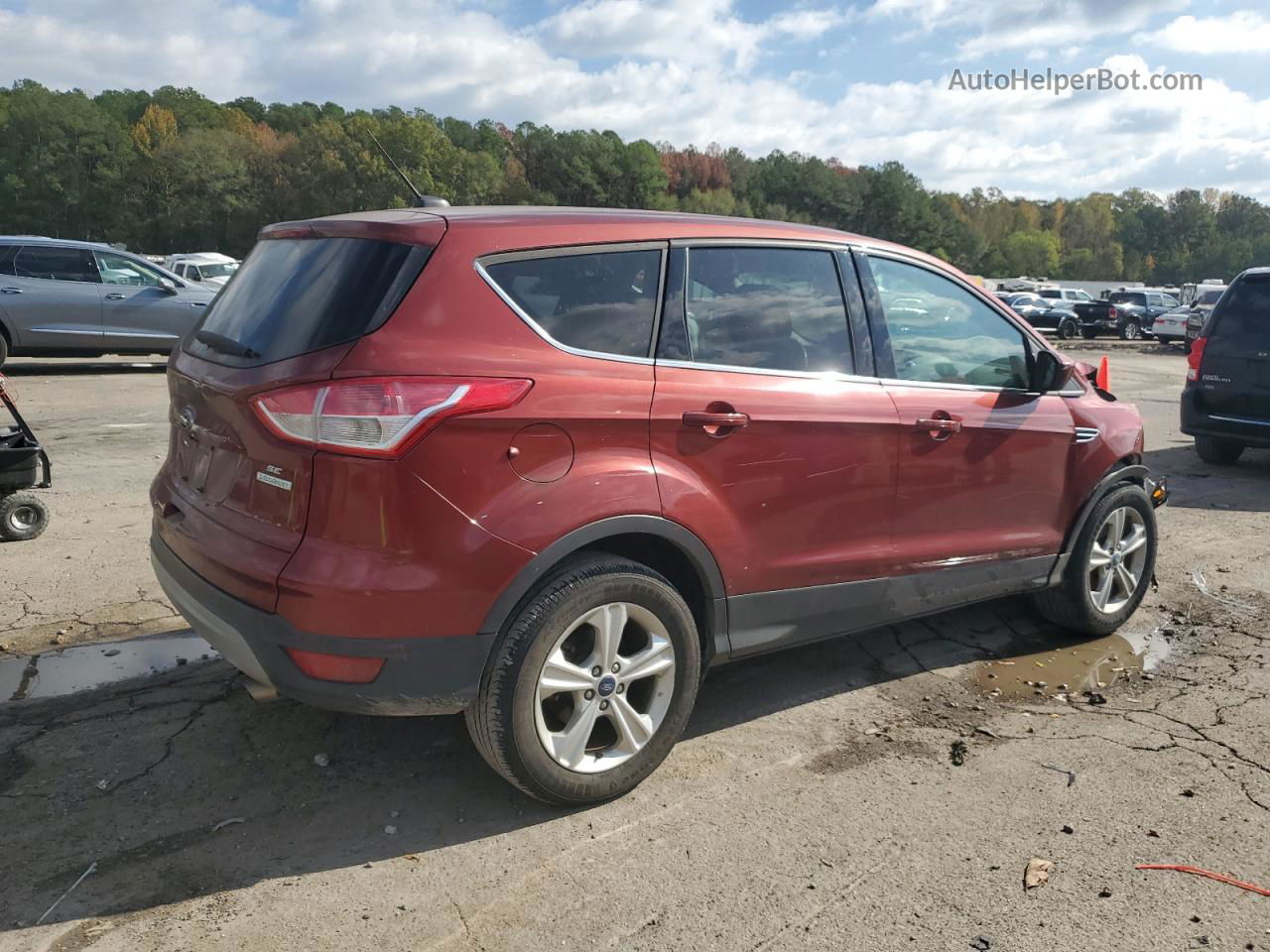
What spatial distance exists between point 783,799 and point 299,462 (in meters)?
1.84

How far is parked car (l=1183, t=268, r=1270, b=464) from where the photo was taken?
346 inches

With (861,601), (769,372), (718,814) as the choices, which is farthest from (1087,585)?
(718,814)

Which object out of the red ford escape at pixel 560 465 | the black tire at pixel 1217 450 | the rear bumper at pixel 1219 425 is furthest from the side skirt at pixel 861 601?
the black tire at pixel 1217 450

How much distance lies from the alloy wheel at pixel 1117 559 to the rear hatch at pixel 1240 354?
4.91m

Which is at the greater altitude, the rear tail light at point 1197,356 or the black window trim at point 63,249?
the black window trim at point 63,249

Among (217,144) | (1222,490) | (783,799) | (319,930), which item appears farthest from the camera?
(217,144)

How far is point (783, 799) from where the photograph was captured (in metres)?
3.28

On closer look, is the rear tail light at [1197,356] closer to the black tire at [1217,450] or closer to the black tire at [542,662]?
the black tire at [1217,450]

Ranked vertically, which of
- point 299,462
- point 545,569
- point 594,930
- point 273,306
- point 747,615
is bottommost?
point 594,930

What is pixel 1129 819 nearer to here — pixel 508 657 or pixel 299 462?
pixel 508 657

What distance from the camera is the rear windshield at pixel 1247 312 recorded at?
A: 28.9 feet

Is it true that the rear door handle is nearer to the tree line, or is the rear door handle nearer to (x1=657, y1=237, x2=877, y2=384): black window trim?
(x1=657, y1=237, x2=877, y2=384): black window trim

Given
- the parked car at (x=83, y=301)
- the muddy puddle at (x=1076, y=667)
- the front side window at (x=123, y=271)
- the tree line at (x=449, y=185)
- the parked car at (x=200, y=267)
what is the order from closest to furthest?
the muddy puddle at (x=1076, y=667) → the parked car at (x=83, y=301) → the front side window at (x=123, y=271) → the parked car at (x=200, y=267) → the tree line at (x=449, y=185)

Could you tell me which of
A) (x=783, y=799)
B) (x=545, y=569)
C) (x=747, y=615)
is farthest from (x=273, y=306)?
(x=783, y=799)
